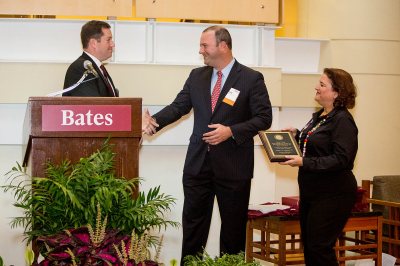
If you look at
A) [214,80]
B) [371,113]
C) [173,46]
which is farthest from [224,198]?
[371,113]

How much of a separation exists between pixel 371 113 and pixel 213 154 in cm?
291

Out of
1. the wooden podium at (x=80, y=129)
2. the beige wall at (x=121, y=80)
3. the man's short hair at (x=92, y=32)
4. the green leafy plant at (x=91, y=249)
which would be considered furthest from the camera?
the beige wall at (x=121, y=80)

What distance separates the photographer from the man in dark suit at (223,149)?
4230 mm

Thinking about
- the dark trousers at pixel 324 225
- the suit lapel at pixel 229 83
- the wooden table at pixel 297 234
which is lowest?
the wooden table at pixel 297 234

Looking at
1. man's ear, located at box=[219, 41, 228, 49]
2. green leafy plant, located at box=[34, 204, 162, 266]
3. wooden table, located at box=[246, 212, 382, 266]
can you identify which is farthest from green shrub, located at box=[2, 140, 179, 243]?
wooden table, located at box=[246, 212, 382, 266]

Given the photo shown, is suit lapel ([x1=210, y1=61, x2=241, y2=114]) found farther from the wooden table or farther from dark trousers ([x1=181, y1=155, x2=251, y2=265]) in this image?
the wooden table

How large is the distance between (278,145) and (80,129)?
1466 mm

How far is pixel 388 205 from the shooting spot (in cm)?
561

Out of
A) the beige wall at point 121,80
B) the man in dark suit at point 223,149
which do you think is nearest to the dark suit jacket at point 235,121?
the man in dark suit at point 223,149

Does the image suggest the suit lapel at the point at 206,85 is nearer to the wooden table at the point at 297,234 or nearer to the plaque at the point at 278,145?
the plaque at the point at 278,145

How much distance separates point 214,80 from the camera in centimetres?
445

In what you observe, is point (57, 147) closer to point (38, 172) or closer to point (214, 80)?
point (38, 172)

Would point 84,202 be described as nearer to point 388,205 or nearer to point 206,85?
point 206,85

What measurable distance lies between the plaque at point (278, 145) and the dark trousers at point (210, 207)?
0.88ft
